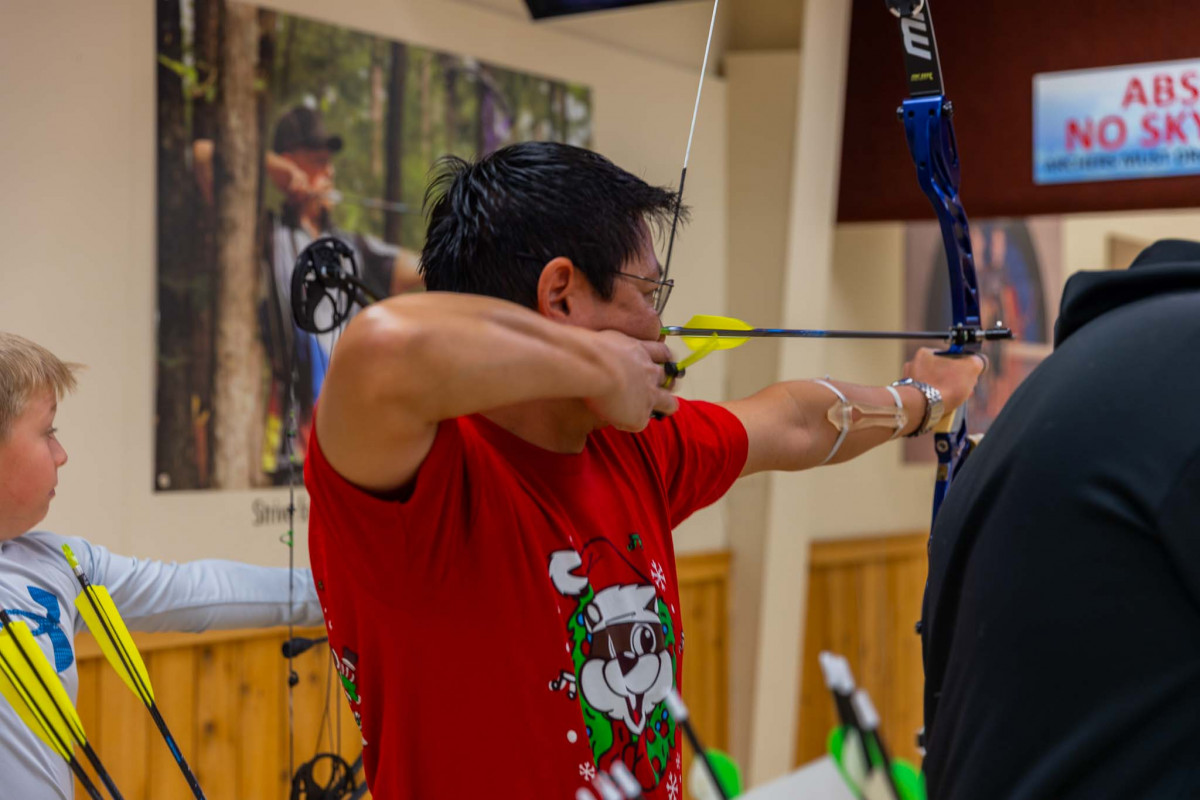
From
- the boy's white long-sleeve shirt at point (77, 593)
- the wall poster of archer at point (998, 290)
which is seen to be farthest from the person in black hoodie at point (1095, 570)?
the wall poster of archer at point (998, 290)

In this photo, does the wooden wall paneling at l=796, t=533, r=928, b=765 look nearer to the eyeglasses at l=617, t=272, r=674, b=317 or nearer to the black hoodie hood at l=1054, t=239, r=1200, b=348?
the eyeglasses at l=617, t=272, r=674, b=317

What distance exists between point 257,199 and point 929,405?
1606mm

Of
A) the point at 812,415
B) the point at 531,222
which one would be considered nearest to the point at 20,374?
the point at 531,222

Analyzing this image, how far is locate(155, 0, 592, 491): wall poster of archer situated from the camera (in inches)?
98.0

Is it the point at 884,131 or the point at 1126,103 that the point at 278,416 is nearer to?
the point at 884,131

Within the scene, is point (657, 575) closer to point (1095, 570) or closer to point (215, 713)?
point (1095, 570)

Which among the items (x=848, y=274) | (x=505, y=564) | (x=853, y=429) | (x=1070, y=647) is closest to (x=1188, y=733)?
(x=1070, y=647)

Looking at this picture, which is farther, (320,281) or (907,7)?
(320,281)

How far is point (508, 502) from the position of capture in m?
1.06

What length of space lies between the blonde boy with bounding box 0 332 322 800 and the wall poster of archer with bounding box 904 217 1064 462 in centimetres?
309

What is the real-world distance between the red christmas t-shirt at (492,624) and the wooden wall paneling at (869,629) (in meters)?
2.95

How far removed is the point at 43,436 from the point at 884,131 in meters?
2.71

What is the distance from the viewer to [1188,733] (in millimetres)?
666

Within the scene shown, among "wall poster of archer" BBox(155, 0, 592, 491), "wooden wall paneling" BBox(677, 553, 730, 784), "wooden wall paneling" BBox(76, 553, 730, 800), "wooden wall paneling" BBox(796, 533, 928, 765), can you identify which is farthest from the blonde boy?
"wooden wall paneling" BBox(796, 533, 928, 765)
